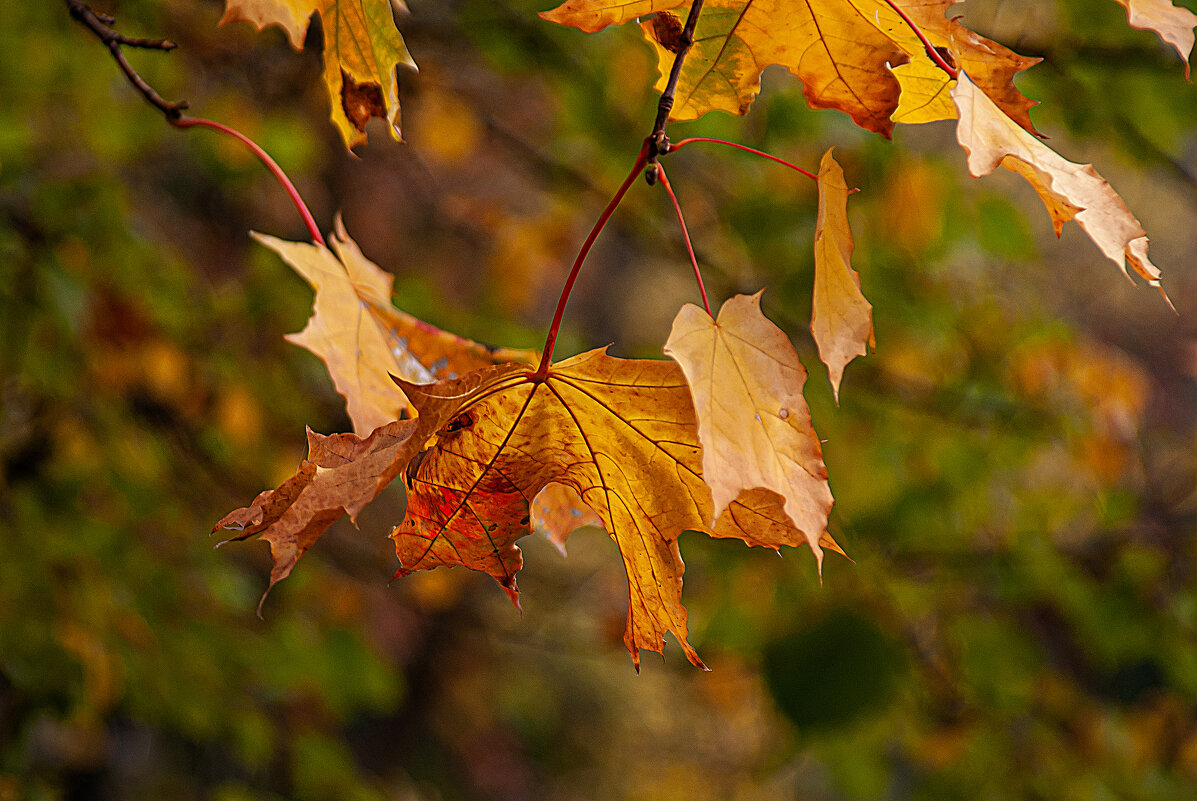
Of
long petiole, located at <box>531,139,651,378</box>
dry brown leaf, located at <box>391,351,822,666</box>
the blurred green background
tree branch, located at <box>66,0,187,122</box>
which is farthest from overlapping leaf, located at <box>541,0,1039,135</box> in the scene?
the blurred green background

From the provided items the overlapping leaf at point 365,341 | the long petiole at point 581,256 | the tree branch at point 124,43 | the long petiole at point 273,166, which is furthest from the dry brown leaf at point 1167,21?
the tree branch at point 124,43

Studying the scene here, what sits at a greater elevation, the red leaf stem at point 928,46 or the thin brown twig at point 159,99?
the red leaf stem at point 928,46

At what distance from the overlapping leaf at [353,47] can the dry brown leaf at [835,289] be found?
313 mm

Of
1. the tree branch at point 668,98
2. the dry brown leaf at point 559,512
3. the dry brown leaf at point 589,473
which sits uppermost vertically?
the tree branch at point 668,98

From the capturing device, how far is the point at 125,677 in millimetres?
1682

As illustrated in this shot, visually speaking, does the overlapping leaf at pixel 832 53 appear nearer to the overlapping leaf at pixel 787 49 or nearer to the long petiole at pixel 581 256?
the overlapping leaf at pixel 787 49

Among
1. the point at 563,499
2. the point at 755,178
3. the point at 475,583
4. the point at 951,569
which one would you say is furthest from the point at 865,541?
the point at 475,583

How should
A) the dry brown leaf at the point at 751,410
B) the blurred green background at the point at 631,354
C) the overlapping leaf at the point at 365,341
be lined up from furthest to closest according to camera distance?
the blurred green background at the point at 631,354 < the overlapping leaf at the point at 365,341 < the dry brown leaf at the point at 751,410

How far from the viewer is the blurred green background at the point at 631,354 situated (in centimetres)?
147

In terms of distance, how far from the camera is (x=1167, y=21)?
20.9 inches

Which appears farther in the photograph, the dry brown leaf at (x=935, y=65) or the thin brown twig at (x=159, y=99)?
the thin brown twig at (x=159, y=99)

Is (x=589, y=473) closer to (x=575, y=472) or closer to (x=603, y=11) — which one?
(x=575, y=472)

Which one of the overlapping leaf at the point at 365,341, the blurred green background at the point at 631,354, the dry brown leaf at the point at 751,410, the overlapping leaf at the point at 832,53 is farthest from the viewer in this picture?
the blurred green background at the point at 631,354

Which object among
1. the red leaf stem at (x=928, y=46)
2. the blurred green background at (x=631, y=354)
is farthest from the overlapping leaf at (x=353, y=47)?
the blurred green background at (x=631, y=354)
